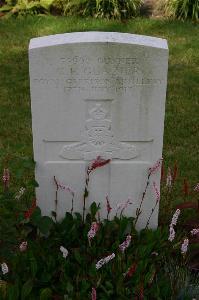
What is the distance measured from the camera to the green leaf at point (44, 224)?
338cm

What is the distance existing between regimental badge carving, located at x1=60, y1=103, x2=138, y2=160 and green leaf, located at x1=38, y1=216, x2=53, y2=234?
0.37m

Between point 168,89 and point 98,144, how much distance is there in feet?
10.5

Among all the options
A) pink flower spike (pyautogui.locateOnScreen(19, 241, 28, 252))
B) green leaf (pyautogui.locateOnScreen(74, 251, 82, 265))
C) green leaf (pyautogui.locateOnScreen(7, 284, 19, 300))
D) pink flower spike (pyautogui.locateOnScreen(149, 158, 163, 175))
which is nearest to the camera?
green leaf (pyautogui.locateOnScreen(7, 284, 19, 300))

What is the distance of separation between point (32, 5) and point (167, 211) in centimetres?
538

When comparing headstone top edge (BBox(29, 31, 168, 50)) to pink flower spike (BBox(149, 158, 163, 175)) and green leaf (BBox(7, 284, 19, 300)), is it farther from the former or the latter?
green leaf (BBox(7, 284, 19, 300))

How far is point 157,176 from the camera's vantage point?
3545 millimetres

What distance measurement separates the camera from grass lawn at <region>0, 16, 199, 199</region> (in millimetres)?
5211

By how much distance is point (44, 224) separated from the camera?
3387 mm

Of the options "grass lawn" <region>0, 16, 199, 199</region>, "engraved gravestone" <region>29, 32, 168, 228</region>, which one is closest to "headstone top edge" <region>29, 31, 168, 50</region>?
"engraved gravestone" <region>29, 32, 168, 228</region>

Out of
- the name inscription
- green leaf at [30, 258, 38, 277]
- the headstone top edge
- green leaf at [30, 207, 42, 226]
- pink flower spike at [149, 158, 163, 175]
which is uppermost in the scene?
the headstone top edge

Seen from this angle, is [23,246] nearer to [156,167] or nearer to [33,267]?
[33,267]

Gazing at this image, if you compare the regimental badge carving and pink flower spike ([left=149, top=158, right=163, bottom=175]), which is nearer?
the regimental badge carving

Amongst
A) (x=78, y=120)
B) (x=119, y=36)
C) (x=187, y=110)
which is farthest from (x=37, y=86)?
(x=187, y=110)

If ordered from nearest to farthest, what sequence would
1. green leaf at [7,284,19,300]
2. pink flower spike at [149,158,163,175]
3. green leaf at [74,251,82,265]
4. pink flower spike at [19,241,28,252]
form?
green leaf at [7,284,19,300], pink flower spike at [19,241,28,252], green leaf at [74,251,82,265], pink flower spike at [149,158,163,175]
